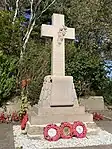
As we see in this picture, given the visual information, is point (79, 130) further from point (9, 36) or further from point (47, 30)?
point (9, 36)

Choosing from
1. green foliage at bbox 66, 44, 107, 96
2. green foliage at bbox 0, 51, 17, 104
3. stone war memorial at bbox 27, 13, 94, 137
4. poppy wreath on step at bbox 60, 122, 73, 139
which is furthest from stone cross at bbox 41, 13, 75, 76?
green foliage at bbox 66, 44, 107, 96

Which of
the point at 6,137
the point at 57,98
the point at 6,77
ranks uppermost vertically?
the point at 6,77

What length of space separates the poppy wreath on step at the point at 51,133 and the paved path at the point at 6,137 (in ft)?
2.58

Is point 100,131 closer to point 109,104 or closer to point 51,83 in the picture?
point 51,83

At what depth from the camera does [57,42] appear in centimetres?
714

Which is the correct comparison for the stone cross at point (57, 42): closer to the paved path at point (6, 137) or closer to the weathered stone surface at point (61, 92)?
the weathered stone surface at point (61, 92)

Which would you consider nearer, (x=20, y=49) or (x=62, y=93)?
(x=62, y=93)

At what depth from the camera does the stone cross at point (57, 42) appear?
701cm

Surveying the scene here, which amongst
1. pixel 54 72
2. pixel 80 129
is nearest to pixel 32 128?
pixel 80 129

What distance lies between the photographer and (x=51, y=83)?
6.77 meters

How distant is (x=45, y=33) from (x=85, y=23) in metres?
6.66

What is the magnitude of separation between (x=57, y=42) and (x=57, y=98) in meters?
1.56

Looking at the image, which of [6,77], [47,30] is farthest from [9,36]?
[47,30]

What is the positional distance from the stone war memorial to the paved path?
1.66ft
